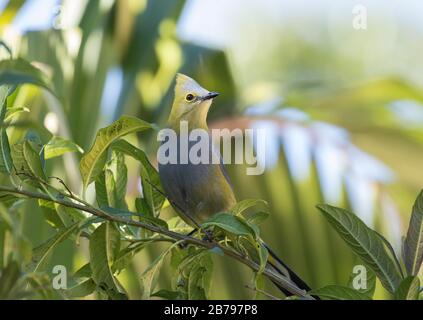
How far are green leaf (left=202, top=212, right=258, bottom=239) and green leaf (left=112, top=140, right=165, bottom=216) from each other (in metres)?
0.36

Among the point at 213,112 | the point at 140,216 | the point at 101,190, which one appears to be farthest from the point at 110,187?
the point at 213,112

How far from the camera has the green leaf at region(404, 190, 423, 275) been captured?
6.08 feet

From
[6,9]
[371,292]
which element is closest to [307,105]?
[6,9]

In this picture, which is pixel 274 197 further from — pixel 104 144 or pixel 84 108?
pixel 104 144

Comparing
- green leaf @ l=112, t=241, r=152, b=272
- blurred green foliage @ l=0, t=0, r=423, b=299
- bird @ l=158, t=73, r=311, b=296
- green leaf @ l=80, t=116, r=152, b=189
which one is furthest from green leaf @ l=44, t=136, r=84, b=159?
blurred green foliage @ l=0, t=0, r=423, b=299

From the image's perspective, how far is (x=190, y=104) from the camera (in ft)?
9.21

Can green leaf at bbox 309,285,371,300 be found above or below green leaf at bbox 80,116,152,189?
Answer: below

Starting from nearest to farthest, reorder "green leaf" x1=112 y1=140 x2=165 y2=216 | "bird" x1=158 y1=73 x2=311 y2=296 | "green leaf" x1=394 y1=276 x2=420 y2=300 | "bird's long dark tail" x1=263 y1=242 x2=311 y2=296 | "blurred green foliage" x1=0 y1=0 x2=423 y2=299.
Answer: "green leaf" x1=394 y1=276 x2=420 y2=300 → "green leaf" x1=112 y1=140 x2=165 y2=216 → "bird's long dark tail" x1=263 y1=242 x2=311 y2=296 → "bird" x1=158 y1=73 x2=311 y2=296 → "blurred green foliage" x1=0 y1=0 x2=423 y2=299

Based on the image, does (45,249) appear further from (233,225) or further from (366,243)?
(366,243)

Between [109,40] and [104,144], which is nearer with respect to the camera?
[104,144]

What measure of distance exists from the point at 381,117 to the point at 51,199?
363cm

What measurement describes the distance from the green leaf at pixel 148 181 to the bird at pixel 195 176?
0.82 feet

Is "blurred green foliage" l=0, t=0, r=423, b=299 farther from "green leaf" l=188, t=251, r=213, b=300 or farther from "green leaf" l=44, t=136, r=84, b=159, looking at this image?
"green leaf" l=188, t=251, r=213, b=300

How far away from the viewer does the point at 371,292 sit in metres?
1.86
